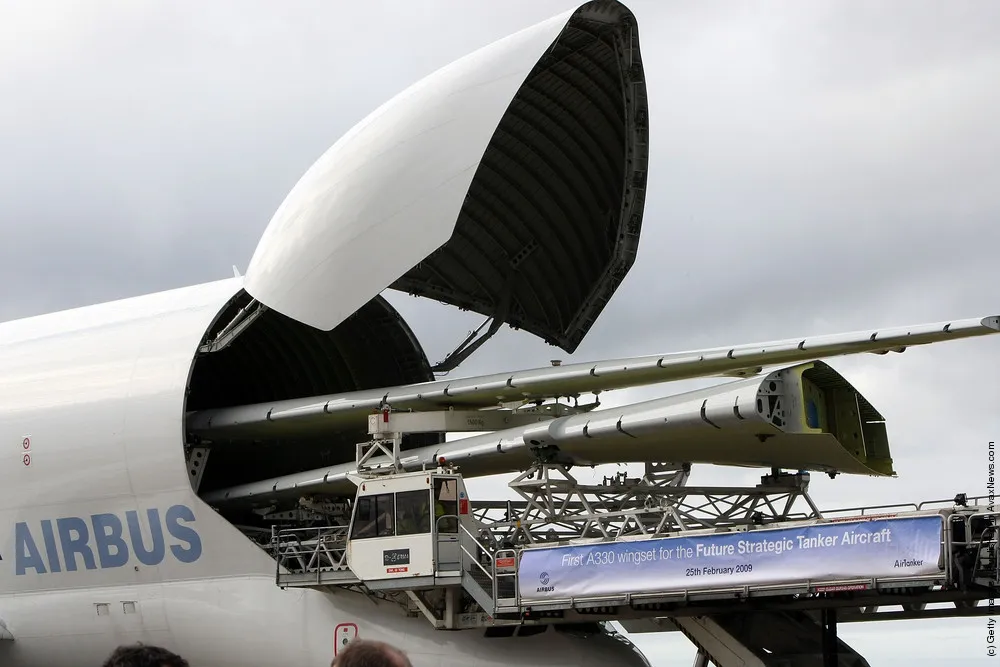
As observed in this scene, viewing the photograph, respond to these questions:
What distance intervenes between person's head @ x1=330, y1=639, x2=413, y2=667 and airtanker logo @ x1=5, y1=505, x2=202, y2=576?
2198cm

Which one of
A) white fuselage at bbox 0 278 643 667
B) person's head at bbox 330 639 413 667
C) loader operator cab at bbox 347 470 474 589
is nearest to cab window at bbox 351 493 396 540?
loader operator cab at bbox 347 470 474 589

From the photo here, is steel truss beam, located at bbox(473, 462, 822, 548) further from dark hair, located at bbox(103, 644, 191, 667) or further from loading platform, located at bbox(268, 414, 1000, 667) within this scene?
dark hair, located at bbox(103, 644, 191, 667)

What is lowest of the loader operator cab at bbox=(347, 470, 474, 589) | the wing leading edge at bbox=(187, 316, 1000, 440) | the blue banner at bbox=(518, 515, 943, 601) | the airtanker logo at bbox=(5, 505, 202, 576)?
the blue banner at bbox=(518, 515, 943, 601)

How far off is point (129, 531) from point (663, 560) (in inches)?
494

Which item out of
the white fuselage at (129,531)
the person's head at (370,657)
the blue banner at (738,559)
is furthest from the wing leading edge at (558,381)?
the person's head at (370,657)

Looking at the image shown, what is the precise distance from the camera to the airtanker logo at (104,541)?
26438 mm

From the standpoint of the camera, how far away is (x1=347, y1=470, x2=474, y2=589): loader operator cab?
72.9 feet

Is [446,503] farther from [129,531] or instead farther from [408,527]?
[129,531]

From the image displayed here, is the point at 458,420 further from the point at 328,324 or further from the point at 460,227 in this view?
the point at 460,227

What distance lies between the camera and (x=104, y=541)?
27422 millimetres

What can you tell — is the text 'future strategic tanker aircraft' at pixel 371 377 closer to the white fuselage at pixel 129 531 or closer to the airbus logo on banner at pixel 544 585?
the white fuselage at pixel 129 531

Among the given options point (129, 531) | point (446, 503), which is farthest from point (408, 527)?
point (129, 531)

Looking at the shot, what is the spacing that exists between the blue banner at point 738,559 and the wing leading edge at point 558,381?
10.7 feet

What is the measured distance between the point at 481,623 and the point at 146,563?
8330 millimetres
